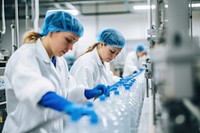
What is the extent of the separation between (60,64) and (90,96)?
31 centimetres

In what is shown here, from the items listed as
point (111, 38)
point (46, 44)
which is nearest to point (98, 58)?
point (111, 38)

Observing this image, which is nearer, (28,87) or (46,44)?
(28,87)

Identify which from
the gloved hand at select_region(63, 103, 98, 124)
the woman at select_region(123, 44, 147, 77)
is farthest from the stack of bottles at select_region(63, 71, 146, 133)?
the woman at select_region(123, 44, 147, 77)

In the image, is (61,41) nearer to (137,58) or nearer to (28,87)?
(28,87)

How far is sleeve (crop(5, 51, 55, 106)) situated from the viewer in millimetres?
1269

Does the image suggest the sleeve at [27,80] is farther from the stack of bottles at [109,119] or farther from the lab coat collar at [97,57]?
the lab coat collar at [97,57]

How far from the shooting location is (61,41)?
154cm

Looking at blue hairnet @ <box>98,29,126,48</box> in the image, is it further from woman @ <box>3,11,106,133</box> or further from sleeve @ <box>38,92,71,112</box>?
sleeve @ <box>38,92,71,112</box>

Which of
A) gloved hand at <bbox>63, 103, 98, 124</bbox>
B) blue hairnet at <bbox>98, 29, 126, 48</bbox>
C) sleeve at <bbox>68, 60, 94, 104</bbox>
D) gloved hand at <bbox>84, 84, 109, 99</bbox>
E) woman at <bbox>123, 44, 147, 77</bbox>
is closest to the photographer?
gloved hand at <bbox>63, 103, 98, 124</bbox>

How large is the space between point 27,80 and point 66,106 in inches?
10.0

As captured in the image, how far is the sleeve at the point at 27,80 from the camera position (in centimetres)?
127

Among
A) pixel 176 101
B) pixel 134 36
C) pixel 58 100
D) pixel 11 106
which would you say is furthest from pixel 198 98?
pixel 134 36

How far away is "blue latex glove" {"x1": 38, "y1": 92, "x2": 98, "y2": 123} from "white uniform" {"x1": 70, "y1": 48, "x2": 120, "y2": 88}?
96 cm

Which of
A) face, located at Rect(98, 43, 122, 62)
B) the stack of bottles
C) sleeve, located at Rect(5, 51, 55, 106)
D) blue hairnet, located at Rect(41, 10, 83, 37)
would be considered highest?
blue hairnet, located at Rect(41, 10, 83, 37)
